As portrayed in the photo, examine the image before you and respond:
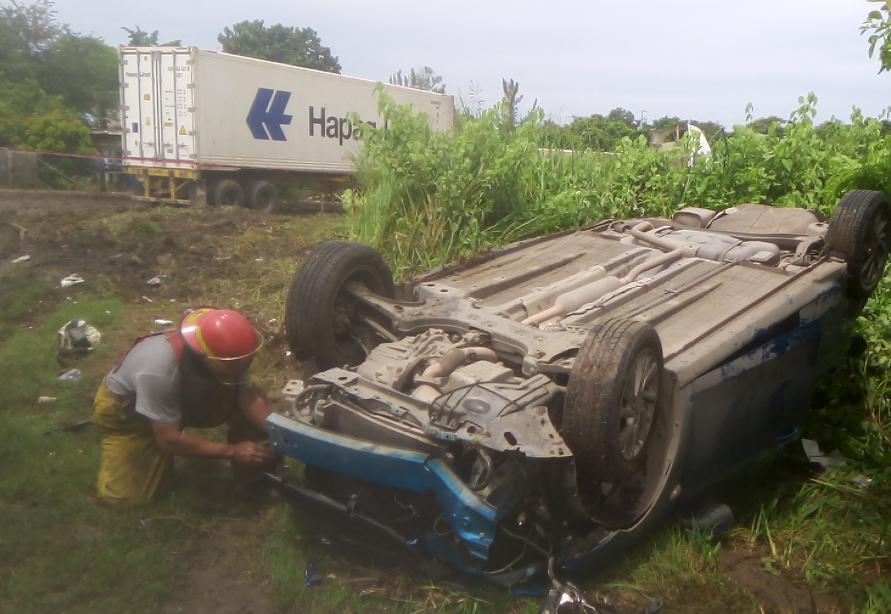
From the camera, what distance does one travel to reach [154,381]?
152 inches

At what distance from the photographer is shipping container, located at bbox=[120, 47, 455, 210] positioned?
47.7 feet

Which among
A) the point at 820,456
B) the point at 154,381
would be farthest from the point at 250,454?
the point at 820,456

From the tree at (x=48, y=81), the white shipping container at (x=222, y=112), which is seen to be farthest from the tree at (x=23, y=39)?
the white shipping container at (x=222, y=112)

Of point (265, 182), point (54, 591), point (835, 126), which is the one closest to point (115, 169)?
point (265, 182)

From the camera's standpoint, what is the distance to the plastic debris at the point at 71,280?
741 centimetres

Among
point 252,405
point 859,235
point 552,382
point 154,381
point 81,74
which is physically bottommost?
point 252,405

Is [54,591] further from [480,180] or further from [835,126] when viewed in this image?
[835,126]

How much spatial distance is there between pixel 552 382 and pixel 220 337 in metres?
1.60

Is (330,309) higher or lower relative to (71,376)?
higher

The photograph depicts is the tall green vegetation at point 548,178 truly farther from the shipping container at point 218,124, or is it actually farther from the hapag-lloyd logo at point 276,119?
the hapag-lloyd logo at point 276,119

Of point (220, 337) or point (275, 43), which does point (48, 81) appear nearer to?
point (275, 43)

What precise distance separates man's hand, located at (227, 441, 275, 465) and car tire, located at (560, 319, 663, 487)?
5.05ft

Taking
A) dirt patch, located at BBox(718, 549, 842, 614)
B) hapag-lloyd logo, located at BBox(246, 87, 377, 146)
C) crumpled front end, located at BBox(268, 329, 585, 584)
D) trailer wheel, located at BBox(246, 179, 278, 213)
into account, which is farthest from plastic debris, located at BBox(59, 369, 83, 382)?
trailer wheel, located at BBox(246, 179, 278, 213)

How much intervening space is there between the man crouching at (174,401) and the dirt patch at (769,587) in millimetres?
2333
